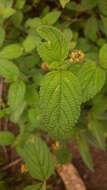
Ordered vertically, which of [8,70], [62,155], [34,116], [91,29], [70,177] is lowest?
[70,177]

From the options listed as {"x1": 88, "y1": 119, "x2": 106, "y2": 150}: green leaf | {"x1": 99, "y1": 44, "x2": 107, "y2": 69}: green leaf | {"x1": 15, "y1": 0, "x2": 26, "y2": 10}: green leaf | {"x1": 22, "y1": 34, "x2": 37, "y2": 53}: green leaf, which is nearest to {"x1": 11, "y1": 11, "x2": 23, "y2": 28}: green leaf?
{"x1": 15, "y1": 0, "x2": 26, "y2": 10}: green leaf

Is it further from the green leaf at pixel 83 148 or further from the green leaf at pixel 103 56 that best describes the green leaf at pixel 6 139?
the green leaf at pixel 103 56

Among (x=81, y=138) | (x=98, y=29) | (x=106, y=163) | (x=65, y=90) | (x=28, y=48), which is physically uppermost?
(x=98, y=29)

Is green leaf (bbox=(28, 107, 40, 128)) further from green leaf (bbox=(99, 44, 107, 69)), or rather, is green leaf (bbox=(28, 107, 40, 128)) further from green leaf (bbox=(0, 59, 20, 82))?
green leaf (bbox=(99, 44, 107, 69))

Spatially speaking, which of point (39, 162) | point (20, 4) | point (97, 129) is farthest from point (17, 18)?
point (39, 162)

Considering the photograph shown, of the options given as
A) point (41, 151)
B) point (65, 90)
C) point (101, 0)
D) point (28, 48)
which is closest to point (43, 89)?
point (65, 90)

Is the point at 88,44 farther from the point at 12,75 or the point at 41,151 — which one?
the point at 41,151

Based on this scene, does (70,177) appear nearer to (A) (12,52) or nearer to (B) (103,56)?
(A) (12,52)
